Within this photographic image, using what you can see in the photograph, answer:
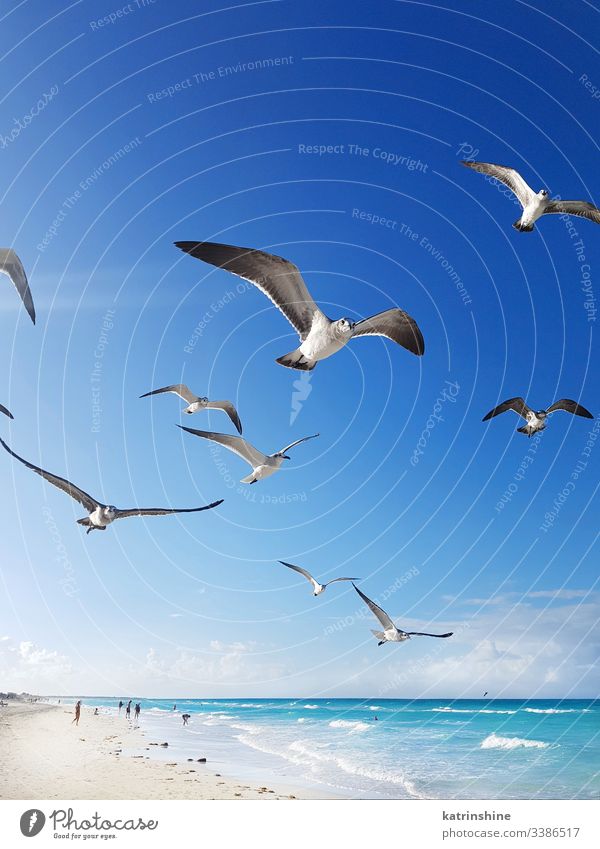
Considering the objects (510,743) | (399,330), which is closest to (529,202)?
(399,330)

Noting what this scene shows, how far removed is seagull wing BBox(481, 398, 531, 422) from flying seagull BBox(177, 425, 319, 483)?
6.26 meters

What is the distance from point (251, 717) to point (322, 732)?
16973 millimetres

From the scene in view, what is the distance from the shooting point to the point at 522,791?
2989 cm

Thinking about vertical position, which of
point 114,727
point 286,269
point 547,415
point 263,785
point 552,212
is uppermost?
point 552,212

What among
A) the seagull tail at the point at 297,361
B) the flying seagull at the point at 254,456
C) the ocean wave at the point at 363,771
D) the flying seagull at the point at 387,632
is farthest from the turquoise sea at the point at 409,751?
the seagull tail at the point at 297,361

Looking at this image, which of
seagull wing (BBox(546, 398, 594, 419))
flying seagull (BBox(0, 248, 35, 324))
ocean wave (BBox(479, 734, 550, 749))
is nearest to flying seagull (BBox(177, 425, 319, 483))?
flying seagull (BBox(0, 248, 35, 324))

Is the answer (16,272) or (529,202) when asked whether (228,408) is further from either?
(529,202)

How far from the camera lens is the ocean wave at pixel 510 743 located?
48062 mm

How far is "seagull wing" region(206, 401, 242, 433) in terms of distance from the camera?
729 inches

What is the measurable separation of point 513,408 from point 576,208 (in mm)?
5931

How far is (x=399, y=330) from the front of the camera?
14445 millimetres

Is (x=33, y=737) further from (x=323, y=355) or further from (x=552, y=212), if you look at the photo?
(x=552, y=212)
